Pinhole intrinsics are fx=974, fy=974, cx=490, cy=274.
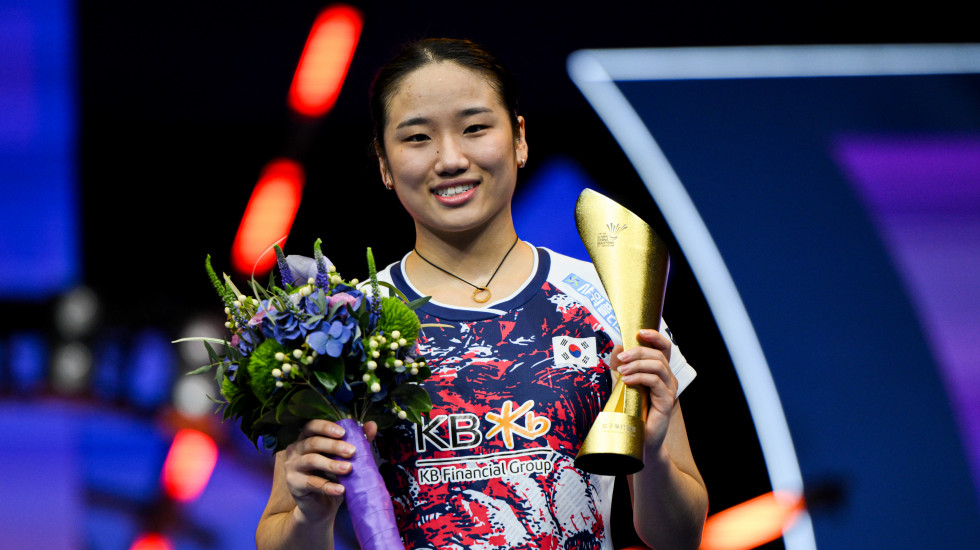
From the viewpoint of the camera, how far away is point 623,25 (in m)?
2.92

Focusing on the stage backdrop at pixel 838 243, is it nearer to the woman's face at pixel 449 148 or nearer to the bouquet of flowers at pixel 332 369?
the woman's face at pixel 449 148

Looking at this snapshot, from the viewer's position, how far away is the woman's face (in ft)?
5.05

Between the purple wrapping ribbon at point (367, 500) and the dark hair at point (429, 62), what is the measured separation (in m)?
0.55

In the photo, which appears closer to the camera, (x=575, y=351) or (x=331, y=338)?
(x=331, y=338)

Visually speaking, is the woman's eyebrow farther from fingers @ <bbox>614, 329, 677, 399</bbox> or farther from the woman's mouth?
→ fingers @ <bbox>614, 329, 677, 399</bbox>

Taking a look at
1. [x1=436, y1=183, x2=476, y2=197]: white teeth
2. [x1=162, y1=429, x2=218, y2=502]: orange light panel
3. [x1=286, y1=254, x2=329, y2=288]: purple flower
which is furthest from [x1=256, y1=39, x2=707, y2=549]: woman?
[x1=162, y1=429, x2=218, y2=502]: orange light panel

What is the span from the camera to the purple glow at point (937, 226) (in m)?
2.94

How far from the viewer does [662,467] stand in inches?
57.8

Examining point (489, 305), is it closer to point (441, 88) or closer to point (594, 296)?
point (594, 296)

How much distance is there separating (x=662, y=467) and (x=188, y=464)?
181cm

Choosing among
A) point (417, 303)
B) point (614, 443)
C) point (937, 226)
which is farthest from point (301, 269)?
point (937, 226)

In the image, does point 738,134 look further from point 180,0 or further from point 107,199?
point 107,199

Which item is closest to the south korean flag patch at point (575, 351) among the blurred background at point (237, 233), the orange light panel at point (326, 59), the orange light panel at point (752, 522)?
the blurred background at point (237, 233)

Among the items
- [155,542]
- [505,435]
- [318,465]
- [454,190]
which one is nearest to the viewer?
[318,465]
